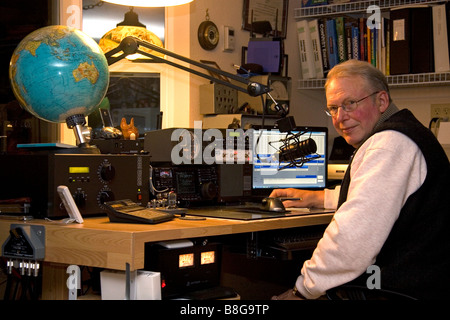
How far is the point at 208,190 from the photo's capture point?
2.52m

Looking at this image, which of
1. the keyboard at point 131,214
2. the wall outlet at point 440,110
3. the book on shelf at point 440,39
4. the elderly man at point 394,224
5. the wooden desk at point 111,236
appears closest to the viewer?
the wooden desk at point 111,236

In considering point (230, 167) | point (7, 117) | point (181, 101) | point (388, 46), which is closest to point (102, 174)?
point (230, 167)

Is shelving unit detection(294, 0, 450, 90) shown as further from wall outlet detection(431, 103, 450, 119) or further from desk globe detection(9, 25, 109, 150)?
desk globe detection(9, 25, 109, 150)

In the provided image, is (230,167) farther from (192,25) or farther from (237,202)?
(192,25)

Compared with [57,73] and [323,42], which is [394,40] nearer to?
Answer: [323,42]

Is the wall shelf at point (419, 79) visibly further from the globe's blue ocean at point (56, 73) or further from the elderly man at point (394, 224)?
the globe's blue ocean at point (56, 73)

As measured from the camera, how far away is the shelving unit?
3.52m

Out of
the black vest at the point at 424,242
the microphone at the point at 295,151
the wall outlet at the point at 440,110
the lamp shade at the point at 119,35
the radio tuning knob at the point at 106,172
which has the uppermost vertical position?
the lamp shade at the point at 119,35

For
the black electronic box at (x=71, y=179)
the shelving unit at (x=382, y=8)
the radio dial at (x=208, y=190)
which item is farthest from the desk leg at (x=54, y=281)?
the shelving unit at (x=382, y=8)

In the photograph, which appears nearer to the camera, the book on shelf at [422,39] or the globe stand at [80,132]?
the globe stand at [80,132]

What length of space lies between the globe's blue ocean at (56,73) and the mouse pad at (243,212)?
0.58 m

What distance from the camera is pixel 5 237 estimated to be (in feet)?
6.30

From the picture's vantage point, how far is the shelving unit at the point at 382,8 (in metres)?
3.52
